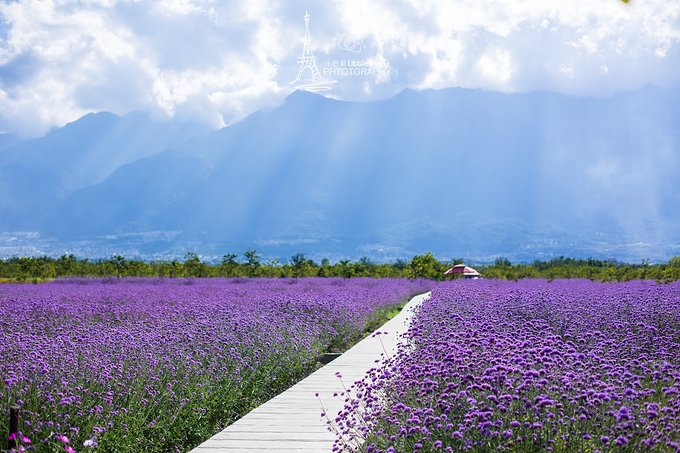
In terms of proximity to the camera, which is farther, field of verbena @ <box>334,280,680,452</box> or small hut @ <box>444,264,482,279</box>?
small hut @ <box>444,264,482,279</box>

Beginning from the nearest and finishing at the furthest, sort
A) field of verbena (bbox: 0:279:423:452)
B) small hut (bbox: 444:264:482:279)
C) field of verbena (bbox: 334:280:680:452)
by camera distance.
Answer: field of verbena (bbox: 334:280:680:452), field of verbena (bbox: 0:279:423:452), small hut (bbox: 444:264:482:279)

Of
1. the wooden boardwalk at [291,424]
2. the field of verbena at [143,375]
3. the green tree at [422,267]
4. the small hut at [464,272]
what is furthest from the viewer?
the small hut at [464,272]

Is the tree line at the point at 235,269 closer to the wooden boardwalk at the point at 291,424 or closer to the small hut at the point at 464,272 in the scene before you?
the small hut at the point at 464,272

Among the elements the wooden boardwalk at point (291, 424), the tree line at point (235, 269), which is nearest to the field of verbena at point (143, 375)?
the wooden boardwalk at point (291, 424)

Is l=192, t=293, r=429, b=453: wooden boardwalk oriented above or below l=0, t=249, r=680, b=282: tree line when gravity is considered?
below

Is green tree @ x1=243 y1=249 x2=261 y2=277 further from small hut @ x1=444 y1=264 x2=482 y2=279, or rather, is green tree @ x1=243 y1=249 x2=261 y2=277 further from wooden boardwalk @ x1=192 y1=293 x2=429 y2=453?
wooden boardwalk @ x1=192 y1=293 x2=429 y2=453

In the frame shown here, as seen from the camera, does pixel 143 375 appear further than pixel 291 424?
No

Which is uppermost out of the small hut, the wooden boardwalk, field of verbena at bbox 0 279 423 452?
the small hut

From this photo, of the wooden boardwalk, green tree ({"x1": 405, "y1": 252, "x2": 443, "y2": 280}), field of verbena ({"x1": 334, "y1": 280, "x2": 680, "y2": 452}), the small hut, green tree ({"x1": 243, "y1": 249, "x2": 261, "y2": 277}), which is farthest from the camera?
the small hut

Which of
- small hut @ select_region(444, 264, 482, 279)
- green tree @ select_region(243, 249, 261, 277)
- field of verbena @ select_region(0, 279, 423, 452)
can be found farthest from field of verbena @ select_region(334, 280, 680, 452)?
small hut @ select_region(444, 264, 482, 279)

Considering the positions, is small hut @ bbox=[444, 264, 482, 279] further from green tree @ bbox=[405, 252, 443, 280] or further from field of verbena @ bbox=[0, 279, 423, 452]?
field of verbena @ bbox=[0, 279, 423, 452]

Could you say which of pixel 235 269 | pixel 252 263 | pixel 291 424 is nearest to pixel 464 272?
pixel 252 263

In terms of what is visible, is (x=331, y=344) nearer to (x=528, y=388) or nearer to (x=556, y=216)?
(x=528, y=388)

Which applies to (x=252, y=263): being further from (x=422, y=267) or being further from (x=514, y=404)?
(x=514, y=404)
